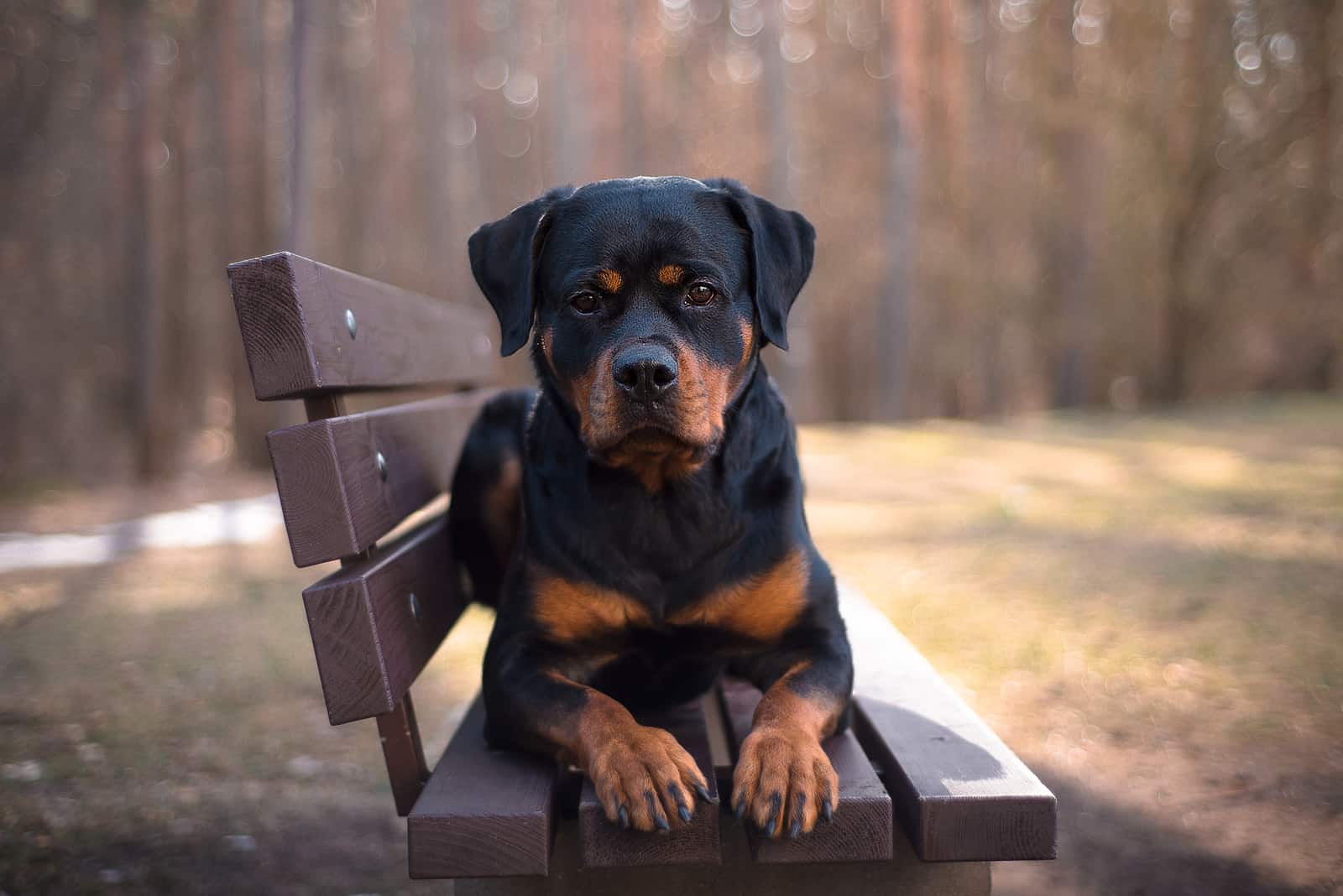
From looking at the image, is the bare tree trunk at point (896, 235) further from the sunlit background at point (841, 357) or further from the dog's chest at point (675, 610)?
the dog's chest at point (675, 610)

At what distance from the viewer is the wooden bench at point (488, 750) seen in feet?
5.86

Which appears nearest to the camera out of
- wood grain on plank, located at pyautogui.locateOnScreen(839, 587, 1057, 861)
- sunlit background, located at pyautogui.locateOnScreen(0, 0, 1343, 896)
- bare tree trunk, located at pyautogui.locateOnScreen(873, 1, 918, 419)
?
wood grain on plank, located at pyautogui.locateOnScreen(839, 587, 1057, 861)

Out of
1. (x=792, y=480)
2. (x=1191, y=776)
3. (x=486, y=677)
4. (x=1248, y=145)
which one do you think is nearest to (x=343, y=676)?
(x=486, y=677)

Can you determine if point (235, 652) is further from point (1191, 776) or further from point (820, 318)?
point (820, 318)

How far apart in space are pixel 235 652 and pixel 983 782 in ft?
13.1

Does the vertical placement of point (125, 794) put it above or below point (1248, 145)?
below

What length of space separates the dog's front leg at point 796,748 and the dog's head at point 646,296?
563mm

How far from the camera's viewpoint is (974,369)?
2423 centimetres

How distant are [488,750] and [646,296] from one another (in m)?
1.14

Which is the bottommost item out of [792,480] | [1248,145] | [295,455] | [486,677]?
[486,677]

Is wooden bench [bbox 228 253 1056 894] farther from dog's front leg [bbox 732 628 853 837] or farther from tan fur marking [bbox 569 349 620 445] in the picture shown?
tan fur marking [bbox 569 349 620 445]

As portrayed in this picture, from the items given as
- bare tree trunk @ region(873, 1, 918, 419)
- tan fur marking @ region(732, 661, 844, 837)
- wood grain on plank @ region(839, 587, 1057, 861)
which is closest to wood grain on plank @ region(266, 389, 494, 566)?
tan fur marking @ region(732, 661, 844, 837)

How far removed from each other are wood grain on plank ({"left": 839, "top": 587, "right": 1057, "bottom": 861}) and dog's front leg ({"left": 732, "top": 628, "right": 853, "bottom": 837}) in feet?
0.55

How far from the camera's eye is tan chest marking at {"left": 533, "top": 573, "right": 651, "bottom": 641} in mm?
2275
